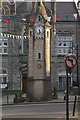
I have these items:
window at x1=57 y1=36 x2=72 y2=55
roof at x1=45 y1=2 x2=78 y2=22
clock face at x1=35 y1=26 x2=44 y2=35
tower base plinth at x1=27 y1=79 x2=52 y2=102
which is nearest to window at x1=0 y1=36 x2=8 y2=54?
roof at x1=45 y1=2 x2=78 y2=22

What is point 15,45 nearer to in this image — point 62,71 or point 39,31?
point 62,71

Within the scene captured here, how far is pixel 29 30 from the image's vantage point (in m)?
31.8

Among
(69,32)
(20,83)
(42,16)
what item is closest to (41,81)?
(42,16)

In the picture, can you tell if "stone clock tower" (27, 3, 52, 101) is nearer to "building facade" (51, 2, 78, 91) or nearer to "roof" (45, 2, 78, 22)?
"building facade" (51, 2, 78, 91)

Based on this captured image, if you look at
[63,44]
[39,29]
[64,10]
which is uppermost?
[64,10]

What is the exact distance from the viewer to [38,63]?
31219 mm

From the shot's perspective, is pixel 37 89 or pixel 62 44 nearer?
pixel 37 89

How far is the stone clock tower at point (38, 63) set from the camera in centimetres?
3122

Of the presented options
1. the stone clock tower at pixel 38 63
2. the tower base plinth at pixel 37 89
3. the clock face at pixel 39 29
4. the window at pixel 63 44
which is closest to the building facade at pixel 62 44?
the window at pixel 63 44

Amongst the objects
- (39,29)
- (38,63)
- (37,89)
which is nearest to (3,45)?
(39,29)

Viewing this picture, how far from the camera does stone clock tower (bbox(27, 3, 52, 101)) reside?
31.2m

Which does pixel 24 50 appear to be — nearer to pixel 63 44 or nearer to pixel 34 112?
pixel 63 44

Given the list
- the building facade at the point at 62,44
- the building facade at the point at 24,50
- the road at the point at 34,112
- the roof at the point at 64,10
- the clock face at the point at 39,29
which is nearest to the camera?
the road at the point at 34,112

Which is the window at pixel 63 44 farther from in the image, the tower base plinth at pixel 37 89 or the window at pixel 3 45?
the tower base plinth at pixel 37 89
